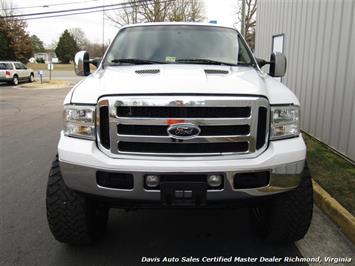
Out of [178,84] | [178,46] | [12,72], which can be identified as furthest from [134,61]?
[12,72]

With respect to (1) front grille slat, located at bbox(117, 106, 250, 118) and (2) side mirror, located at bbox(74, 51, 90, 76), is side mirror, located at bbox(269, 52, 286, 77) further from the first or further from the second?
(2) side mirror, located at bbox(74, 51, 90, 76)

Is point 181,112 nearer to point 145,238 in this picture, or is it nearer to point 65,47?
point 145,238

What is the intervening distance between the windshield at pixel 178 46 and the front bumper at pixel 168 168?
4.70ft

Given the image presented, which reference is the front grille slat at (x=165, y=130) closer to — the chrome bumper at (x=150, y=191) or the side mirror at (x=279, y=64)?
the chrome bumper at (x=150, y=191)

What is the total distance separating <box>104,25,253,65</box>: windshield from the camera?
383 cm

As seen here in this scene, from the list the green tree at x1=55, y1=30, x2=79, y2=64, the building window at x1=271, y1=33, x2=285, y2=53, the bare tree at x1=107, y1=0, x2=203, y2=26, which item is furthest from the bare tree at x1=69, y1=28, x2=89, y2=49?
the building window at x1=271, y1=33, x2=285, y2=53

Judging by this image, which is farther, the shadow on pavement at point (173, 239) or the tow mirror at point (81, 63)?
the tow mirror at point (81, 63)

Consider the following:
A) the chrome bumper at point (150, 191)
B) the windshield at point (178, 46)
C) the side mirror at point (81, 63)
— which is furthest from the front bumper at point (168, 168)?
the side mirror at point (81, 63)

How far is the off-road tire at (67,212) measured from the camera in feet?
9.45

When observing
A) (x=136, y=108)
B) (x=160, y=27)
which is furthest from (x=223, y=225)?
(x=160, y=27)

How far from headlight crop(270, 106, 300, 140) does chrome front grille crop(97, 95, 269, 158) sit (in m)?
0.09

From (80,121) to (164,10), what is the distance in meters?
32.3

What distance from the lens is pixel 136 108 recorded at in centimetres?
258

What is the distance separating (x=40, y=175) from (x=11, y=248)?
2.16m
